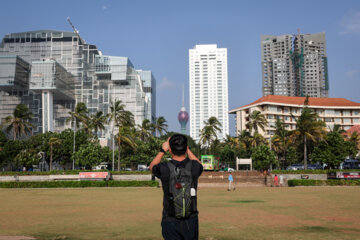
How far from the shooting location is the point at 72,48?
149 metres

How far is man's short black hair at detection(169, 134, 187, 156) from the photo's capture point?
504cm

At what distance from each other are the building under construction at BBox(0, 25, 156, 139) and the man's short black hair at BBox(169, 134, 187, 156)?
414ft

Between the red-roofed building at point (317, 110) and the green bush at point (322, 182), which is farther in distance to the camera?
the red-roofed building at point (317, 110)

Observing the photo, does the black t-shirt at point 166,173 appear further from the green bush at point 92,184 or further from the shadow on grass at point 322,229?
the green bush at point 92,184

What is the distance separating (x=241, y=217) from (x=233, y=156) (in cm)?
7809

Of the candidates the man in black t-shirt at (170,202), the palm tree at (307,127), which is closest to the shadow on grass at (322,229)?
the man in black t-shirt at (170,202)

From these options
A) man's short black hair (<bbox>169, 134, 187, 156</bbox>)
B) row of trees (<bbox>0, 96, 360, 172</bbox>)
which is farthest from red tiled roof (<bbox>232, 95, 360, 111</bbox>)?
man's short black hair (<bbox>169, 134, 187, 156</bbox>)

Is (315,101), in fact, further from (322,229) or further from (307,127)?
(322,229)

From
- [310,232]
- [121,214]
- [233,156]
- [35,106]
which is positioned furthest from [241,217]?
[35,106]

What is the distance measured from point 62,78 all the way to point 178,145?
133820 mm

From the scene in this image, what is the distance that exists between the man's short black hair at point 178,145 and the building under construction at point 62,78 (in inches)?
4963

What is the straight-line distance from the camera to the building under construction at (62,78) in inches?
4983

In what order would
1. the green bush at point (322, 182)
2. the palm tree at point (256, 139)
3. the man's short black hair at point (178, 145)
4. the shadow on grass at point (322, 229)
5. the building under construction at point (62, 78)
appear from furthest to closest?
the building under construction at point (62, 78) < the palm tree at point (256, 139) < the green bush at point (322, 182) < the shadow on grass at point (322, 229) < the man's short black hair at point (178, 145)

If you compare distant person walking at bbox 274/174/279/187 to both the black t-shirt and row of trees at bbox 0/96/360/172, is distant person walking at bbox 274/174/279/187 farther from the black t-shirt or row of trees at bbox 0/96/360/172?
the black t-shirt
